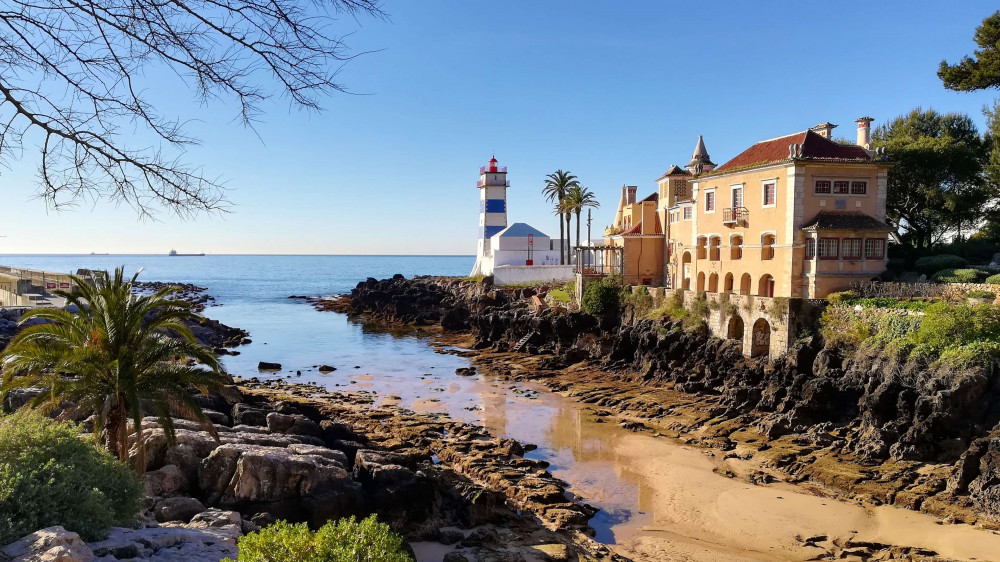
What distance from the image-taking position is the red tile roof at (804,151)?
105 feet

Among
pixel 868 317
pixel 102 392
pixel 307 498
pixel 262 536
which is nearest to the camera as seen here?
pixel 262 536

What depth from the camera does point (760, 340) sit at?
3244 cm

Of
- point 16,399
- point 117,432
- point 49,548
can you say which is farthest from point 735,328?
point 49,548

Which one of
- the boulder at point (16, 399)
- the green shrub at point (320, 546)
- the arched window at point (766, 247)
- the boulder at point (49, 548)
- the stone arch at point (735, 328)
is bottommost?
the boulder at point (16, 399)

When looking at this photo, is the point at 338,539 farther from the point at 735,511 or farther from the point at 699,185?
the point at 699,185

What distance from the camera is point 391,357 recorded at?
4612cm

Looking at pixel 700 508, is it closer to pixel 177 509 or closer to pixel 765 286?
pixel 177 509

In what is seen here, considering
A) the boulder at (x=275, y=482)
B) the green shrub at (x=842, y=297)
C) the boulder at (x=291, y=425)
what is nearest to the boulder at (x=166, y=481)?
the boulder at (x=275, y=482)

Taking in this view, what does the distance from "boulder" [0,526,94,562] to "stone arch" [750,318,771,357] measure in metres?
30.0

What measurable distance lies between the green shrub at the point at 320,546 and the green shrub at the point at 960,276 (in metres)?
29.9

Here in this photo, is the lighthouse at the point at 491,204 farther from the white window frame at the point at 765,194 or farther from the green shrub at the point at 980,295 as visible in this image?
the green shrub at the point at 980,295

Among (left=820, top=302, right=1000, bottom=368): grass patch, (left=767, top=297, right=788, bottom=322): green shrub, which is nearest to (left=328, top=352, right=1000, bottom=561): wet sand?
(left=820, top=302, right=1000, bottom=368): grass patch

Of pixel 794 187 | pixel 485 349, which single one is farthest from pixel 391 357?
pixel 794 187

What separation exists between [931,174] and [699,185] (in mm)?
13562
